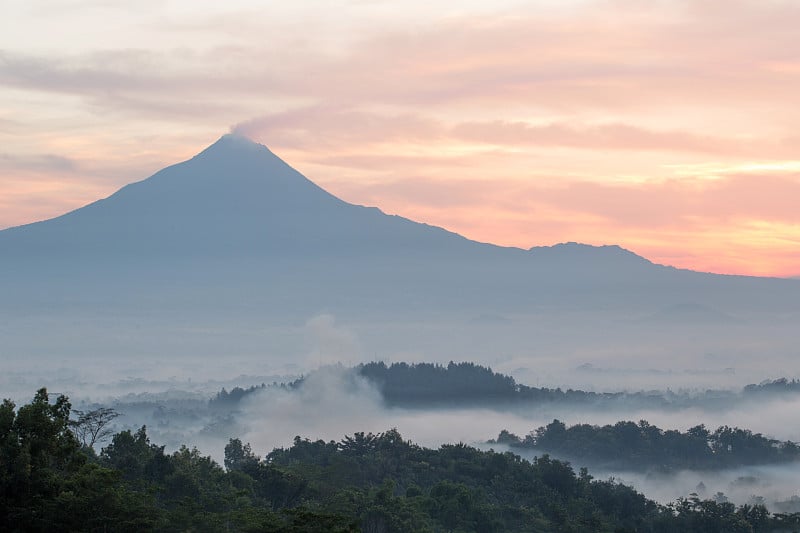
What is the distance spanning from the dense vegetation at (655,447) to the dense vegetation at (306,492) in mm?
39118

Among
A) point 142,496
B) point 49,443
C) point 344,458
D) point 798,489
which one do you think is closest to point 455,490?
point 344,458

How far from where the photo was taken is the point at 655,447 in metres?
130

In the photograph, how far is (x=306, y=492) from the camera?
63594 millimetres

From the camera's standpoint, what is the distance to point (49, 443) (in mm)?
34531

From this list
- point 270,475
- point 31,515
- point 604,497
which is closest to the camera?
point 31,515

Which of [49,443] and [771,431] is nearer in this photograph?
[49,443]

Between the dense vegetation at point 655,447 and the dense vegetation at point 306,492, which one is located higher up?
the dense vegetation at point 306,492

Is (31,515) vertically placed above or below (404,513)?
above

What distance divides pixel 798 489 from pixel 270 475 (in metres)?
71.9

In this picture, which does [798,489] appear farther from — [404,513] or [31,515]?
[31,515]

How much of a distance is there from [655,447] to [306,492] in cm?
7418

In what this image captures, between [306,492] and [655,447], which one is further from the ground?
[306,492]

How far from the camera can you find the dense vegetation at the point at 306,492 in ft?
112

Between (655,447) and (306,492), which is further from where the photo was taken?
(655,447)
